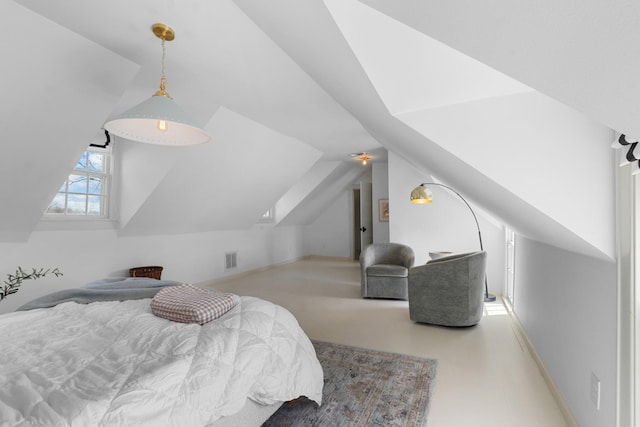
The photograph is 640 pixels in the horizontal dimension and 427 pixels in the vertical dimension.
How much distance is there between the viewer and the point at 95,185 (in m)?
4.02

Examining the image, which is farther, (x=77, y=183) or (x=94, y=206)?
(x=94, y=206)

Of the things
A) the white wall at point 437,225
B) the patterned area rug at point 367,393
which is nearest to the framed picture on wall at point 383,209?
the white wall at point 437,225

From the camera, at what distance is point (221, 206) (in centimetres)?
529

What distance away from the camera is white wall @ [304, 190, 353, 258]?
29.3ft

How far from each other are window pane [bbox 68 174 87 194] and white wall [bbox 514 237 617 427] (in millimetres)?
4841

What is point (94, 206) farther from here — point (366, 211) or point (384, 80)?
point (366, 211)

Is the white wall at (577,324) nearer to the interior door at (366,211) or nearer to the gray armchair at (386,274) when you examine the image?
the gray armchair at (386,274)

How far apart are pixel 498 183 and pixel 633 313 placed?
723mm

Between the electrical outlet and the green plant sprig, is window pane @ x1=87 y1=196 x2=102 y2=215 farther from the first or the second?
the electrical outlet

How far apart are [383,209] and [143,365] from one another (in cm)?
615

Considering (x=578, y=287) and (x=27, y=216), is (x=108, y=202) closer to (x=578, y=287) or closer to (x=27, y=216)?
(x=27, y=216)

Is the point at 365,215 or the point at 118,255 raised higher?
the point at 365,215

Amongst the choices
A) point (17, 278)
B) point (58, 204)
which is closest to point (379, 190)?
point (58, 204)

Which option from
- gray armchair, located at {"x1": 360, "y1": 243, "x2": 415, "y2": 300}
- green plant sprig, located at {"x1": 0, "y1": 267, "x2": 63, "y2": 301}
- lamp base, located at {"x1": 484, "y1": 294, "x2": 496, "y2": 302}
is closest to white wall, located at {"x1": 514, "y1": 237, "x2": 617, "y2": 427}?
lamp base, located at {"x1": 484, "y1": 294, "x2": 496, "y2": 302}
